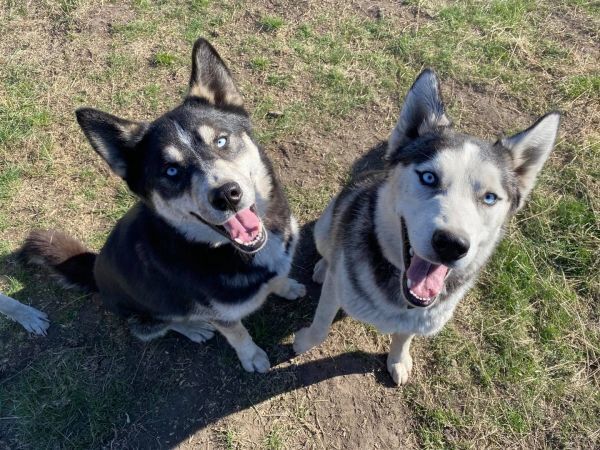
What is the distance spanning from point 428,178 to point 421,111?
2.17 feet

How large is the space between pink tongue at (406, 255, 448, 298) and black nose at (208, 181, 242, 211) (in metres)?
1.19

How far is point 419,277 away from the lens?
271cm

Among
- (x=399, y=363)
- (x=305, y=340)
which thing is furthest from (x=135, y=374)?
(x=399, y=363)

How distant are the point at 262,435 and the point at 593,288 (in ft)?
11.9

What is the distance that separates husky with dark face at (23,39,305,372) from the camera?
9.64 feet

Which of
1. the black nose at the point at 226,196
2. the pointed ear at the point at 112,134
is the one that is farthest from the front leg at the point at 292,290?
the pointed ear at the point at 112,134

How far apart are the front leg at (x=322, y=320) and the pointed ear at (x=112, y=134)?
5.82ft

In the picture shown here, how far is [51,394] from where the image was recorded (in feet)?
13.4

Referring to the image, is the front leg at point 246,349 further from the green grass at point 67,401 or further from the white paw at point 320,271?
the green grass at point 67,401

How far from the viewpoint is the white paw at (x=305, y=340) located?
381 centimetres

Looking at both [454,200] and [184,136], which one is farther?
[184,136]

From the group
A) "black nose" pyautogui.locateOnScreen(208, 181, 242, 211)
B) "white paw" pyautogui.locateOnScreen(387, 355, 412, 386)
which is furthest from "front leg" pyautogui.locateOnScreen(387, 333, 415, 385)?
"black nose" pyautogui.locateOnScreen(208, 181, 242, 211)

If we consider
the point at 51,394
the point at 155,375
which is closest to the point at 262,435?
the point at 155,375

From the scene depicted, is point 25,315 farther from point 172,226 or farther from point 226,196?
point 226,196
